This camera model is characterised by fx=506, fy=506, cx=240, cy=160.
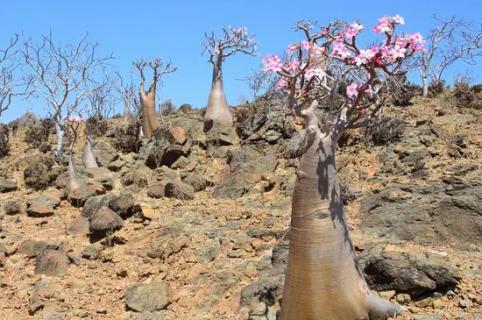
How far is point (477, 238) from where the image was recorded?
544 cm

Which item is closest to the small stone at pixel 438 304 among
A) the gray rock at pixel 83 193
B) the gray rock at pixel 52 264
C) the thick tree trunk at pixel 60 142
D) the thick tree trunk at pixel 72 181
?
the gray rock at pixel 52 264

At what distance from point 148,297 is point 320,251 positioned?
2.44 metres

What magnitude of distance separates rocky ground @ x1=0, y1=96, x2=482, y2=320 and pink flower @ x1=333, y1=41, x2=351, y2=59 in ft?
6.45

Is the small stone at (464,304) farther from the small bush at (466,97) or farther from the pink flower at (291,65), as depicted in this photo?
the small bush at (466,97)

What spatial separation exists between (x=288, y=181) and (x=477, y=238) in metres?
3.46

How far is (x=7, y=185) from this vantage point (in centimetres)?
1015

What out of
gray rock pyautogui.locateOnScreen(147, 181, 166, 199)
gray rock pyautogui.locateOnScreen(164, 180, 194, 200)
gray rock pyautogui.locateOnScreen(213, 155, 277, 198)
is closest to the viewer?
gray rock pyautogui.locateOnScreen(213, 155, 277, 198)

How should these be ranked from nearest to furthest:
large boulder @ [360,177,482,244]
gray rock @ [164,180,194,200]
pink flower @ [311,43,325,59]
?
pink flower @ [311,43,325,59] < large boulder @ [360,177,482,244] < gray rock @ [164,180,194,200]

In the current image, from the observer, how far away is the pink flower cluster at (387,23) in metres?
3.64

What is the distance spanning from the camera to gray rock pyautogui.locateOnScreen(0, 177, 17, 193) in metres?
10.1

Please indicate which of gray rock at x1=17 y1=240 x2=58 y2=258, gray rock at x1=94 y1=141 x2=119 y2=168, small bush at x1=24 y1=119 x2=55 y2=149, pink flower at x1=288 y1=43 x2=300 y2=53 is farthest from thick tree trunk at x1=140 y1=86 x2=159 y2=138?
pink flower at x1=288 y1=43 x2=300 y2=53

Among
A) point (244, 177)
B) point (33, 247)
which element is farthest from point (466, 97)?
point (33, 247)

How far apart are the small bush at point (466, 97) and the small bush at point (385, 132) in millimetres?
2675

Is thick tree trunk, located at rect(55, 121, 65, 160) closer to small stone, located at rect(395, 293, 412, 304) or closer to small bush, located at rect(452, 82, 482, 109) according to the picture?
small bush, located at rect(452, 82, 482, 109)
